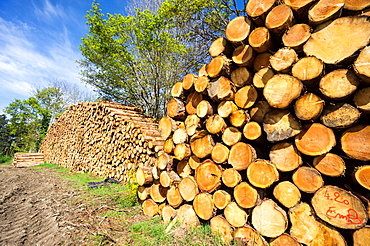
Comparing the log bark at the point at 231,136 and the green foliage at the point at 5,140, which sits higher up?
the green foliage at the point at 5,140

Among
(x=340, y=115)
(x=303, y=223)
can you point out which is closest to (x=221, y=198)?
(x=303, y=223)

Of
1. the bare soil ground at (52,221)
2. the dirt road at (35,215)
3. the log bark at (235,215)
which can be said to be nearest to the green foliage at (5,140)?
the dirt road at (35,215)

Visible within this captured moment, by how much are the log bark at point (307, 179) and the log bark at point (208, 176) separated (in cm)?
85

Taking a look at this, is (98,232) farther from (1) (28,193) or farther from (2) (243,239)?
(1) (28,193)

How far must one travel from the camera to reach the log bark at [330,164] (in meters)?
1.67

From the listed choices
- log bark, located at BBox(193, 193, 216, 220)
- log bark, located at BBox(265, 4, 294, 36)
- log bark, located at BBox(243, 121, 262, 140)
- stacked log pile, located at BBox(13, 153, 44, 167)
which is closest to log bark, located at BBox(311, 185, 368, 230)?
log bark, located at BBox(243, 121, 262, 140)

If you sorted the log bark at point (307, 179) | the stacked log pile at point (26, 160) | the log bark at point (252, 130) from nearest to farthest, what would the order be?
the log bark at point (307, 179) → the log bark at point (252, 130) → the stacked log pile at point (26, 160)

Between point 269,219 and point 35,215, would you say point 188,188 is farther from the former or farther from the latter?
point 35,215

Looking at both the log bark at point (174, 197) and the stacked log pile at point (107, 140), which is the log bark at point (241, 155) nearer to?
the log bark at point (174, 197)

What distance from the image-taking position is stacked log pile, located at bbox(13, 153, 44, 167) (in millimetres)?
10570

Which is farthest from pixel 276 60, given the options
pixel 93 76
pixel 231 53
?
pixel 93 76

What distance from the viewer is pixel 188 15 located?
7180 mm

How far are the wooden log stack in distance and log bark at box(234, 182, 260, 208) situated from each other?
0.4 inches

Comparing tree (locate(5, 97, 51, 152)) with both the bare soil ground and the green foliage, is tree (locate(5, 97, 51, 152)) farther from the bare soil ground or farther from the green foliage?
the bare soil ground
